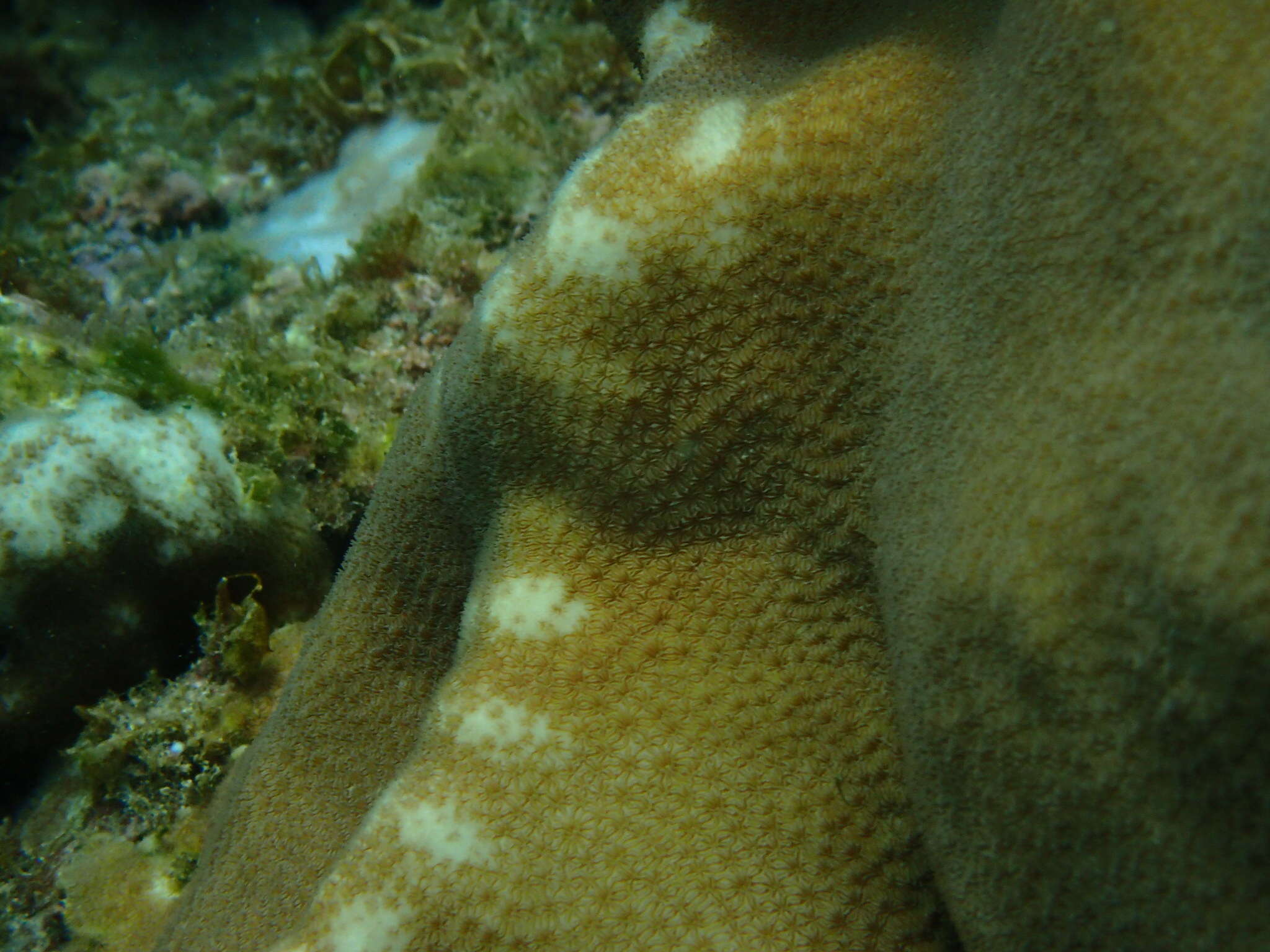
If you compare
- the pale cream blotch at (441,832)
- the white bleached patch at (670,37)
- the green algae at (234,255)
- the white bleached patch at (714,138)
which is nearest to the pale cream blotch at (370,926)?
the pale cream blotch at (441,832)

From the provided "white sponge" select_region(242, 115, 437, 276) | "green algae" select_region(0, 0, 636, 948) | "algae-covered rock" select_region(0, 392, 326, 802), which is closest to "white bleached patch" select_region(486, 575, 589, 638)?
"green algae" select_region(0, 0, 636, 948)

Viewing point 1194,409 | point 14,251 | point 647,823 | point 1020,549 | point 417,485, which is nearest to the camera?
point 1194,409

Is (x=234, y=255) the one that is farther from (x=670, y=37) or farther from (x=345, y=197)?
(x=670, y=37)

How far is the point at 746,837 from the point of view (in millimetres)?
1886

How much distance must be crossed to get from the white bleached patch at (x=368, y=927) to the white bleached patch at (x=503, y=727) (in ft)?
1.44

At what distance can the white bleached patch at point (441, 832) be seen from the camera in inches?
76.6

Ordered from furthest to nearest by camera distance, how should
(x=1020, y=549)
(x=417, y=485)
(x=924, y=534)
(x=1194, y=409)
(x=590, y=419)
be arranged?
1. (x=417, y=485)
2. (x=590, y=419)
3. (x=924, y=534)
4. (x=1020, y=549)
5. (x=1194, y=409)

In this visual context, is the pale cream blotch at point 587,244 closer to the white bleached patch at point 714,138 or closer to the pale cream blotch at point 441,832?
the white bleached patch at point 714,138

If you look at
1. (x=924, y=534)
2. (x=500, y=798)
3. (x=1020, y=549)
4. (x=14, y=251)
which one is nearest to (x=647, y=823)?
(x=500, y=798)

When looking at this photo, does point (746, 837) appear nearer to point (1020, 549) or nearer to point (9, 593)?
point (1020, 549)

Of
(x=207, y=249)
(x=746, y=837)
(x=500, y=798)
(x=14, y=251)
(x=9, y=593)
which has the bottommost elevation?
(x=746, y=837)

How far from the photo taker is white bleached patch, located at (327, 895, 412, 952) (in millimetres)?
1925

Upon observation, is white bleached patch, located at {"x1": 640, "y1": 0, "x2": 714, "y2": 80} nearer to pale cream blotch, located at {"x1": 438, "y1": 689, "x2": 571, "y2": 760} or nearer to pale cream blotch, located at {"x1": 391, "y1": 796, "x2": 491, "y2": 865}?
pale cream blotch, located at {"x1": 438, "y1": 689, "x2": 571, "y2": 760}

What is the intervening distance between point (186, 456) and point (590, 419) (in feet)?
7.38
